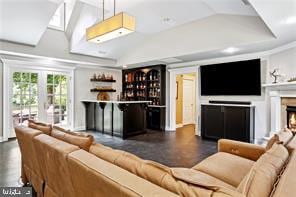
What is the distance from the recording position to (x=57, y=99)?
21.3ft

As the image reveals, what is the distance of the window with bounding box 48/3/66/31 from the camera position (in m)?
5.42

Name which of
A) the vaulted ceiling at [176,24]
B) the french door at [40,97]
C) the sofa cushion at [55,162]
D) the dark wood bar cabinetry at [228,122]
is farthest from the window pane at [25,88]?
the dark wood bar cabinetry at [228,122]

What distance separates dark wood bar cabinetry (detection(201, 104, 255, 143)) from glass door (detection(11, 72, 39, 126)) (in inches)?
197

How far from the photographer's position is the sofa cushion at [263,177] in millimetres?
887

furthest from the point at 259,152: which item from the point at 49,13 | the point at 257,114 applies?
the point at 49,13

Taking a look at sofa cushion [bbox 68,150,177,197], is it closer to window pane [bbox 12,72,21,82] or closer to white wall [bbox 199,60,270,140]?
white wall [bbox 199,60,270,140]

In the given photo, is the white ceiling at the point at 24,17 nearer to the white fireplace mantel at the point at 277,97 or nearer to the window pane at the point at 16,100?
the window pane at the point at 16,100

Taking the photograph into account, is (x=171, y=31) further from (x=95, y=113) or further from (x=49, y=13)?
(x=95, y=113)

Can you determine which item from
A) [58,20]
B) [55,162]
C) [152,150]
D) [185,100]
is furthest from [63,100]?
[55,162]

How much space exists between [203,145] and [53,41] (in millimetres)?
4922

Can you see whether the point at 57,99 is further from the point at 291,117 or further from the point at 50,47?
the point at 291,117

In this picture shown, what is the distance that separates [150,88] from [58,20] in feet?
12.1

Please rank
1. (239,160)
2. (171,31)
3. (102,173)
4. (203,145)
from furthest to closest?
(171,31), (203,145), (239,160), (102,173)

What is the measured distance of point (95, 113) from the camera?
665cm
